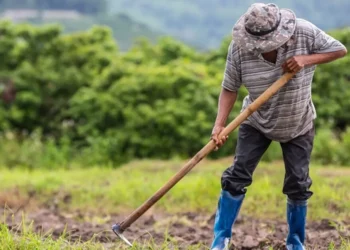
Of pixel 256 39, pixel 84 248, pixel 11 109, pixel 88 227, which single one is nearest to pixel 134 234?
pixel 88 227

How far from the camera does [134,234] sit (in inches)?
240

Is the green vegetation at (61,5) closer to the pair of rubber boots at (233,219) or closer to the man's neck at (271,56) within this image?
the pair of rubber boots at (233,219)

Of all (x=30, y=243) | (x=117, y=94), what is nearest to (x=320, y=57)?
(x=30, y=243)

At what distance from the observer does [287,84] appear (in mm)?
4461

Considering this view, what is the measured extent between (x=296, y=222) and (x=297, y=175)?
37 cm

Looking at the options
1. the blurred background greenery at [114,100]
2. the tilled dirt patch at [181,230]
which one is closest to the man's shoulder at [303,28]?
the tilled dirt patch at [181,230]

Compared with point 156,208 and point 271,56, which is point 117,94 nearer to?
point 156,208

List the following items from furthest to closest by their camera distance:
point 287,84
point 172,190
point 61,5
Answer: point 61,5, point 172,190, point 287,84

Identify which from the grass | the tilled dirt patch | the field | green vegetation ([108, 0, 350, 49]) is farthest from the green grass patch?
green vegetation ([108, 0, 350, 49])

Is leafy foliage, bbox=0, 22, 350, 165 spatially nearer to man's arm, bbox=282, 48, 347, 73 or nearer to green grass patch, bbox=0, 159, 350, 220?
green grass patch, bbox=0, 159, 350, 220

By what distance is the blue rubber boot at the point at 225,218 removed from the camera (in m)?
4.77

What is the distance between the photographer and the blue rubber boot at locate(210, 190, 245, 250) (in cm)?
477

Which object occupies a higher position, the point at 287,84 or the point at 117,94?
the point at 287,84

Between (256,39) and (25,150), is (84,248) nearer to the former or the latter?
(256,39)
